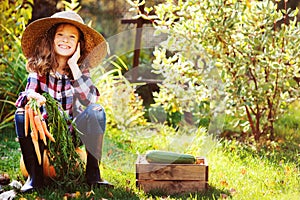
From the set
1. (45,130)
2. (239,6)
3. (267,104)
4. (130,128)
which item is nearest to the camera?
(45,130)

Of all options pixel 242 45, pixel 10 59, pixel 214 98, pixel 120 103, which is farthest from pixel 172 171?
pixel 10 59

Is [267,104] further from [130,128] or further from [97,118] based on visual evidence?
[97,118]

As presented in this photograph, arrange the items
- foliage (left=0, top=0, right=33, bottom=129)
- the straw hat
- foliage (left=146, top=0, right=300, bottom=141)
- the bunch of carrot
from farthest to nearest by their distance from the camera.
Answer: foliage (left=0, top=0, right=33, bottom=129) < foliage (left=146, top=0, right=300, bottom=141) < the straw hat < the bunch of carrot

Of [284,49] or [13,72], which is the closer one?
[284,49]

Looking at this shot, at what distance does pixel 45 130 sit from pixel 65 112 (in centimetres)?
20

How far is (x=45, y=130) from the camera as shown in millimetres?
3115

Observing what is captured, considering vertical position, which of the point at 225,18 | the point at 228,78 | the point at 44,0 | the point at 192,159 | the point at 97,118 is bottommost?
the point at 192,159

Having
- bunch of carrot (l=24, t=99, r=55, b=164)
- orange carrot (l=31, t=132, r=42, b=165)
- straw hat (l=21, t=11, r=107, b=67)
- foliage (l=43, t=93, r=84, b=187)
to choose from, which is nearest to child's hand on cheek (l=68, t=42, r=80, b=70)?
straw hat (l=21, t=11, r=107, b=67)

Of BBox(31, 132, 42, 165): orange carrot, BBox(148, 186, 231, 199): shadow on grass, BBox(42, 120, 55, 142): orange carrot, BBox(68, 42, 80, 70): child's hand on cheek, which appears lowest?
BBox(148, 186, 231, 199): shadow on grass

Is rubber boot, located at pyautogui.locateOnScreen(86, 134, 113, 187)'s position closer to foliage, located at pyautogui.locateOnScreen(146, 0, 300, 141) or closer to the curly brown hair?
the curly brown hair

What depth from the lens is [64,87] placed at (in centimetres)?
335

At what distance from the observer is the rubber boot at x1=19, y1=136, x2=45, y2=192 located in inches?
126

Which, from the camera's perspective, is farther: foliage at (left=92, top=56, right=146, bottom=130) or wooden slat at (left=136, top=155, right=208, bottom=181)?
foliage at (left=92, top=56, right=146, bottom=130)

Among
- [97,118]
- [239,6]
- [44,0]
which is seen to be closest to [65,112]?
[97,118]
